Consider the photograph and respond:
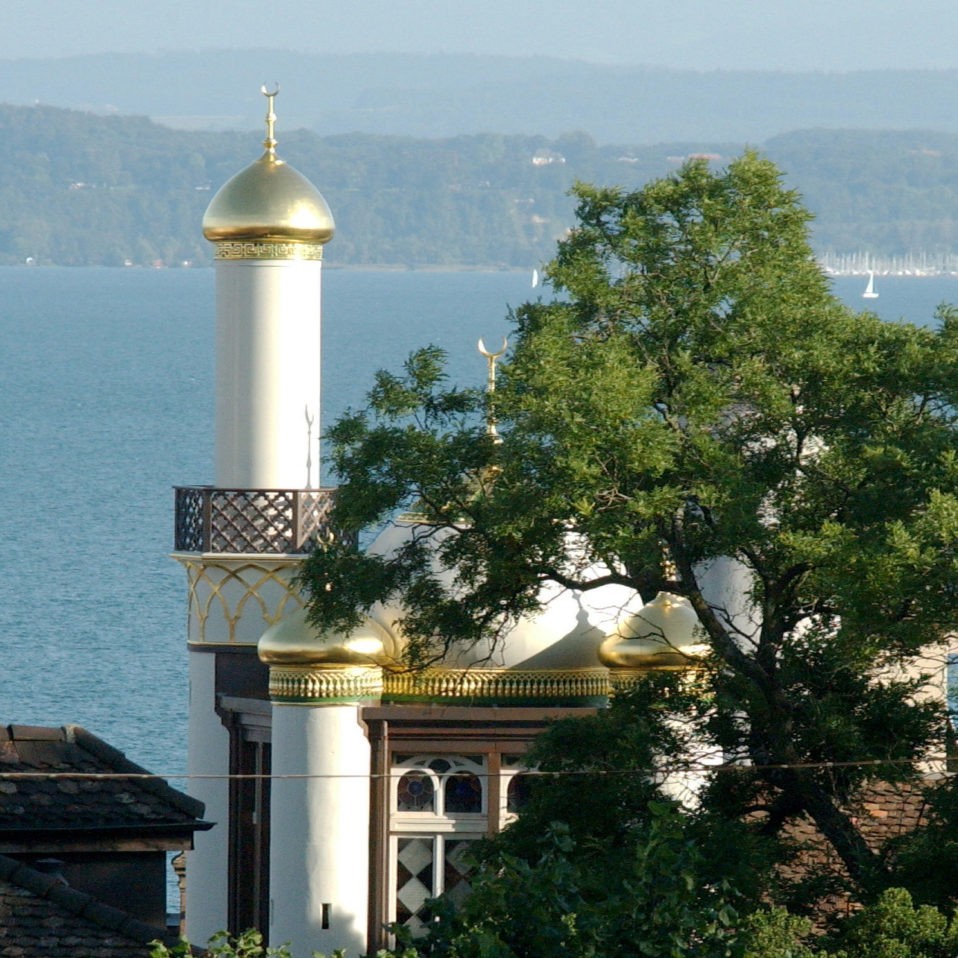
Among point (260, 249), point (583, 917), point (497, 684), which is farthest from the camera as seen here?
point (260, 249)

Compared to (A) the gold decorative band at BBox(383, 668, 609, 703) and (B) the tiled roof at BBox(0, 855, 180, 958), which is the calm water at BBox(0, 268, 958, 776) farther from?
(B) the tiled roof at BBox(0, 855, 180, 958)

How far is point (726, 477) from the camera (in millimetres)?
18312

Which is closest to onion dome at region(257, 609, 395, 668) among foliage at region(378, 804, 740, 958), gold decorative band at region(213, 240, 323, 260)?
gold decorative band at region(213, 240, 323, 260)

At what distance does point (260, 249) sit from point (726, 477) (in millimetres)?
8836

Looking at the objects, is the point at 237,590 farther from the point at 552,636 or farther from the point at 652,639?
the point at 652,639

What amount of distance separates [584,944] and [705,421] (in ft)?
18.9

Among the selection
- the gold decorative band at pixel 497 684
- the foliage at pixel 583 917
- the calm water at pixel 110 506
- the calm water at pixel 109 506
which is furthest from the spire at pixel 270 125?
the calm water at pixel 110 506

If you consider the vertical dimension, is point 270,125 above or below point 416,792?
above

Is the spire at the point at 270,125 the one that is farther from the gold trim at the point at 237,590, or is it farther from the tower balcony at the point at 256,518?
the gold trim at the point at 237,590

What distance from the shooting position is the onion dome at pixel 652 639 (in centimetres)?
2312

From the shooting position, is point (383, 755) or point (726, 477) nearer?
point (726, 477)

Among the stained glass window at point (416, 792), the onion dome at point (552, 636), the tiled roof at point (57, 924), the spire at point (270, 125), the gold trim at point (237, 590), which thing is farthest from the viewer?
the spire at point (270, 125)

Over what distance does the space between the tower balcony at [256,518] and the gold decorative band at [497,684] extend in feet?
8.02

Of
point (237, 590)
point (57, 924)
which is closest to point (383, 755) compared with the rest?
point (237, 590)
